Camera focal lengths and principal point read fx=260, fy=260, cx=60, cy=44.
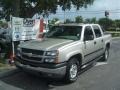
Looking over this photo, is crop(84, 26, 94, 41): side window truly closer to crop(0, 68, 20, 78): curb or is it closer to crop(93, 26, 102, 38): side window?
crop(93, 26, 102, 38): side window

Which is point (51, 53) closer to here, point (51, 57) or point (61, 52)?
point (51, 57)

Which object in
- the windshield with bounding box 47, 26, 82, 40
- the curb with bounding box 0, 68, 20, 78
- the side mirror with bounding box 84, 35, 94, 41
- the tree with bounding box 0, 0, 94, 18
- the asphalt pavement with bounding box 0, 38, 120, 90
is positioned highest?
the tree with bounding box 0, 0, 94, 18

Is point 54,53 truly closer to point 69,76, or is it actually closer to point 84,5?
point 69,76

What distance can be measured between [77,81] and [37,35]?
156 inches

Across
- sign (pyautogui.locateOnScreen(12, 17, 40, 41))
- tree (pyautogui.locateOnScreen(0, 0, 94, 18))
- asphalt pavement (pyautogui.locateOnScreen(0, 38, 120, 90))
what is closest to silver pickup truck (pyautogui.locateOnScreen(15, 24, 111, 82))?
asphalt pavement (pyautogui.locateOnScreen(0, 38, 120, 90))

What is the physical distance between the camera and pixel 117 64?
11.5 meters

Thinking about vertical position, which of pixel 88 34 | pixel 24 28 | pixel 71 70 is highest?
pixel 24 28

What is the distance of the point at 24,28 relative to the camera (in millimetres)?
11008

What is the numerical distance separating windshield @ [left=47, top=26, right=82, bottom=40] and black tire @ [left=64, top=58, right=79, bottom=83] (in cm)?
96

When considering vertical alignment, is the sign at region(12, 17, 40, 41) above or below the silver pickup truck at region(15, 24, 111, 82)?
above

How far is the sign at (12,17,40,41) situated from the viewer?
1032cm

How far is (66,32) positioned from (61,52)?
1.92 meters

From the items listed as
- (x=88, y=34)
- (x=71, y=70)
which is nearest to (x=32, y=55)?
(x=71, y=70)

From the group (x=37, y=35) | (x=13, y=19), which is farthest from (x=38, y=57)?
(x=37, y=35)
